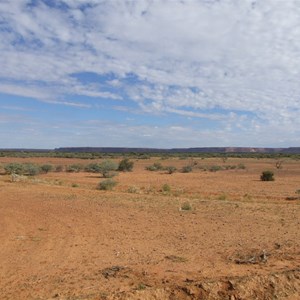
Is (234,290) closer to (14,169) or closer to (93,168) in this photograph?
(14,169)

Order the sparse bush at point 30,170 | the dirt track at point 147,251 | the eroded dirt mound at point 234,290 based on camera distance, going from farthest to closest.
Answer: the sparse bush at point 30,170
the dirt track at point 147,251
the eroded dirt mound at point 234,290

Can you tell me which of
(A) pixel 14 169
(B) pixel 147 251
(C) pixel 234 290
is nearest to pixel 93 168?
(A) pixel 14 169

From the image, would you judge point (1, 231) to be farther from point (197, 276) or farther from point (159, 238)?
point (197, 276)

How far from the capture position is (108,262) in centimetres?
962

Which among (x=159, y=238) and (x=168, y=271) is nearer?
(x=168, y=271)

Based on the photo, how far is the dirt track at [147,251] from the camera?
799cm

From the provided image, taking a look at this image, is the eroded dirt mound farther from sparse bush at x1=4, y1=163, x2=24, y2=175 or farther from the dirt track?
sparse bush at x1=4, y1=163, x2=24, y2=175

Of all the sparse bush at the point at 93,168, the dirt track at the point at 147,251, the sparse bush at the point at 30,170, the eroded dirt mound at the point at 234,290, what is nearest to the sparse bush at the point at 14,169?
the sparse bush at the point at 30,170

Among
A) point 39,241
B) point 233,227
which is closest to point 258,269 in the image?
point 233,227

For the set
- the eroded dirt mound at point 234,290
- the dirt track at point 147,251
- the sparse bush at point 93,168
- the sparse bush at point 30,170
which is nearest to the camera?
the eroded dirt mound at point 234,290

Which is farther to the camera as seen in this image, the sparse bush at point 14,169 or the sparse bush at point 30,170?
A: the sparse bush at point 30,170

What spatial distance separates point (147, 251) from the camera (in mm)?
10656

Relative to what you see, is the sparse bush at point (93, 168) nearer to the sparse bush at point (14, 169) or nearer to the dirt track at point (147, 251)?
the sparse bush at point (14, 169)

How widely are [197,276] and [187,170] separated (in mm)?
41441
